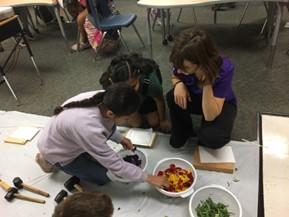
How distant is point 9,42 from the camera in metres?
3.60

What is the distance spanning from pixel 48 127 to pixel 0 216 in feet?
1.76

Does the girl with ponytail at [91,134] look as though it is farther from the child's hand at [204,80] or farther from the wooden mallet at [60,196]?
the child's hand at [204,80]

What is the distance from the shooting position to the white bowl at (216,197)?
1.24 metres

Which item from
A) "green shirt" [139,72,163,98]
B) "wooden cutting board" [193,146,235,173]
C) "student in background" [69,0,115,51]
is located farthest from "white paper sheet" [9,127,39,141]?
"student in background" [69,0,115,51]

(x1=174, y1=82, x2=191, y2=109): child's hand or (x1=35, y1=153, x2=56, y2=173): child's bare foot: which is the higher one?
(x1=174, y1=82, x2=191, y2=109): child's hand

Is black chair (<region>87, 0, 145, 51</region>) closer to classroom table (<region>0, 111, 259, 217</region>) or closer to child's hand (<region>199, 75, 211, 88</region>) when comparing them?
classroom table (<region>0, 111, 259, 217</region>)

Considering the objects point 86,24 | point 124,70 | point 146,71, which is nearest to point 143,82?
point 146,71

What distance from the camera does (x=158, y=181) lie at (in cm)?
128

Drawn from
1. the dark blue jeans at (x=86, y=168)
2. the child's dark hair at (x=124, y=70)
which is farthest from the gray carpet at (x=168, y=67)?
the dark blue jeans at (x=86, y=168)

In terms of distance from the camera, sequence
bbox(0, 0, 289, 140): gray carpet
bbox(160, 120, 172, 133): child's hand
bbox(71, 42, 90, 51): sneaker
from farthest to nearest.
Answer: bbox(71, 42, 90, 51): sneaker < bbox(0, 0, 289, 140): gray carpet < bbox(160, 120, 172, 133): child's hand

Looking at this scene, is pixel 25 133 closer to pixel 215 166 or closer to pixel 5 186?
pixel 5 186

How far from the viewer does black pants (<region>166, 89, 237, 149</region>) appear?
1447 mm

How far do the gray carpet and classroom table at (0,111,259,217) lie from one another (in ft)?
0.96

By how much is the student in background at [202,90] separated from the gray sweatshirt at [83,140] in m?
0.43
